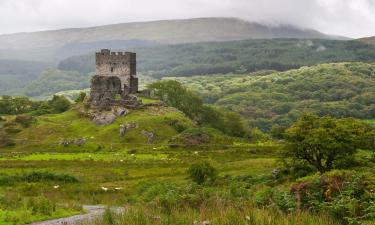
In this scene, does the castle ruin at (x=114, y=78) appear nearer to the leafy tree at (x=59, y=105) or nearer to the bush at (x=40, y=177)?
the leafy tree at (x=59, y=105)

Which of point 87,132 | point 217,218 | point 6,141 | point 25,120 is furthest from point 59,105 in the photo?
point 217,218

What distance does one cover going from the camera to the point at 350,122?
53.1 m

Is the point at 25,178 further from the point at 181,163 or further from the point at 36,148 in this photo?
the point at 36,148

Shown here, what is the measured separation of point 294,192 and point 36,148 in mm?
68793

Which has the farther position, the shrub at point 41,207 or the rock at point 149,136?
the rock at point 149,136

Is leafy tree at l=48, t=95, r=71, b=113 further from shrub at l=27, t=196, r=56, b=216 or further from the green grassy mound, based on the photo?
shrub at l=27, t=196, r=56, b=216

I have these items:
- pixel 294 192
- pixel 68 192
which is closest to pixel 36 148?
pixel 68 192

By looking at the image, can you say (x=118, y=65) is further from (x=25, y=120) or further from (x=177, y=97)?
(x=25, y=120)

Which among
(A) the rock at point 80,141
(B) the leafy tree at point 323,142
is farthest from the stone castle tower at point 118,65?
(B) the leafy tree at point 323,142

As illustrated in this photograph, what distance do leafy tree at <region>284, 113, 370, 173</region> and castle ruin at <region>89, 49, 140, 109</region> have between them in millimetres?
59949

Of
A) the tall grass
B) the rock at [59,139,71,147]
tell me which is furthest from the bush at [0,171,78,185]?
the rock at [59,139,71,147]

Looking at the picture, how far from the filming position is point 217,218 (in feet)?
66.8

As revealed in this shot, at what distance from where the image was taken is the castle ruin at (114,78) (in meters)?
109

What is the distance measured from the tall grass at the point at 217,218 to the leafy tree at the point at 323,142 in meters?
27.2
